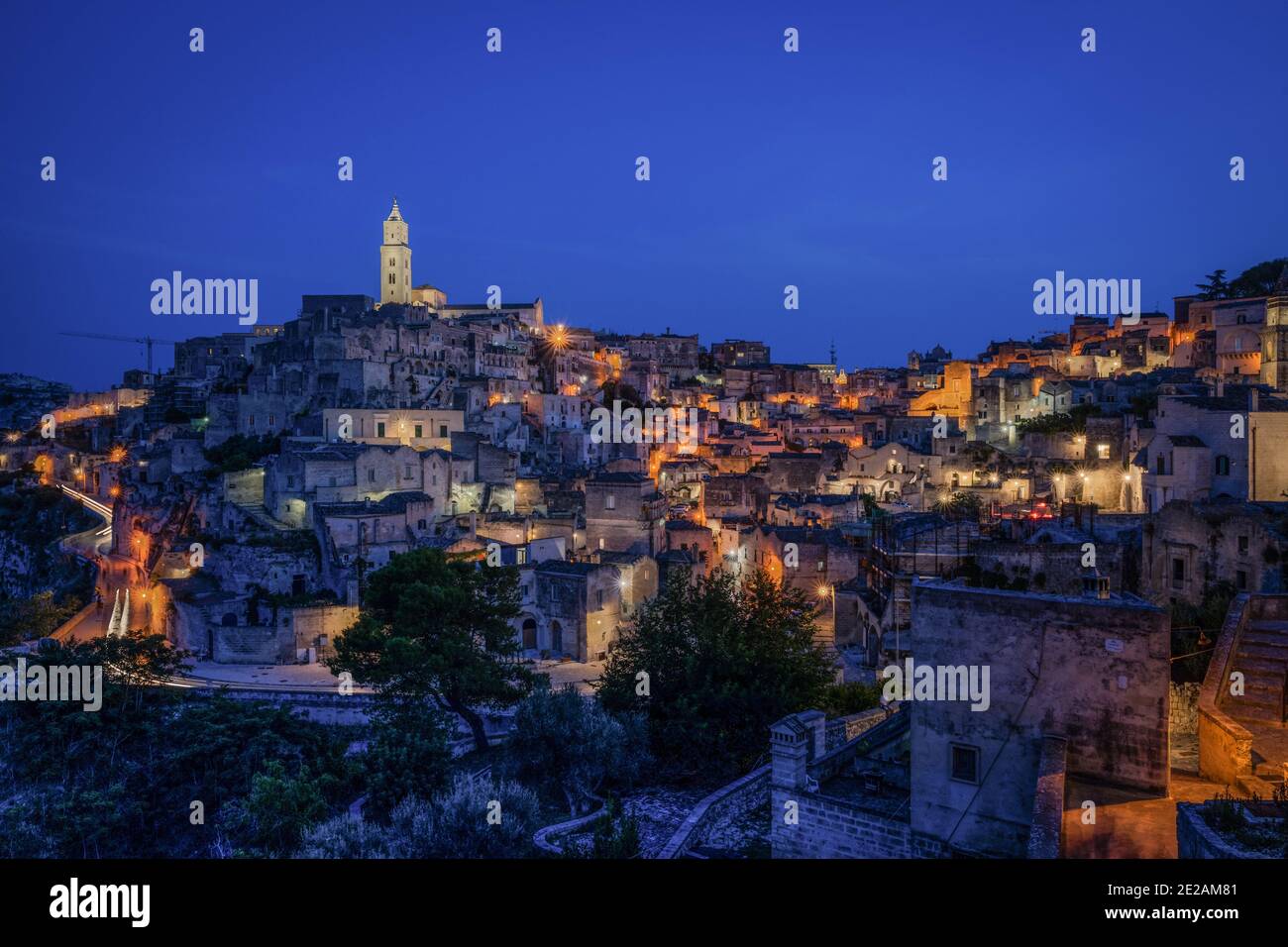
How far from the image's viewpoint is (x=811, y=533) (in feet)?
97.8

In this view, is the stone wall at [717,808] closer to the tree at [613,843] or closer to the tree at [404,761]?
the tree at [613,843]

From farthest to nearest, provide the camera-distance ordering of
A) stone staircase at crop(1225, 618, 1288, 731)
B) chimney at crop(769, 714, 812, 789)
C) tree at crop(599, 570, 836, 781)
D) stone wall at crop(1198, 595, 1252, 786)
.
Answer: tree at crop(599, 570, 836, 781) → stone staircase at crop(1225, 618, 1288, 731) → chimney at crop(769, 714, 812, 789) → stone wall at crop(1198, 595, 1252, 786)

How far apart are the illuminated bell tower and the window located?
32.8 m

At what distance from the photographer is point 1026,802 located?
9.19 m

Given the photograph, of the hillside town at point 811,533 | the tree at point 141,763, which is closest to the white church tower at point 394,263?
the hillside town at point 811,533

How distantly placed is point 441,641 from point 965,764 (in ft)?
47.7

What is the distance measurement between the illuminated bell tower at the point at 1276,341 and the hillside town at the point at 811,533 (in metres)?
0.10

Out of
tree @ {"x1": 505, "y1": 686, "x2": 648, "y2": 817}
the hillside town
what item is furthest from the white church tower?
tree @ {"x1": 505, "y1": 686, "x2": 648, "y2": 817}

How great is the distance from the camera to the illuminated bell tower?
34.1 metres

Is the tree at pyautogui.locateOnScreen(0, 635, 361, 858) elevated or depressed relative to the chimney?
depressed

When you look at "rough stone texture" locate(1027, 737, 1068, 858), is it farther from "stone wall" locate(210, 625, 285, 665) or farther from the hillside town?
"stone wall" locate(210, 625, 285, 665)
